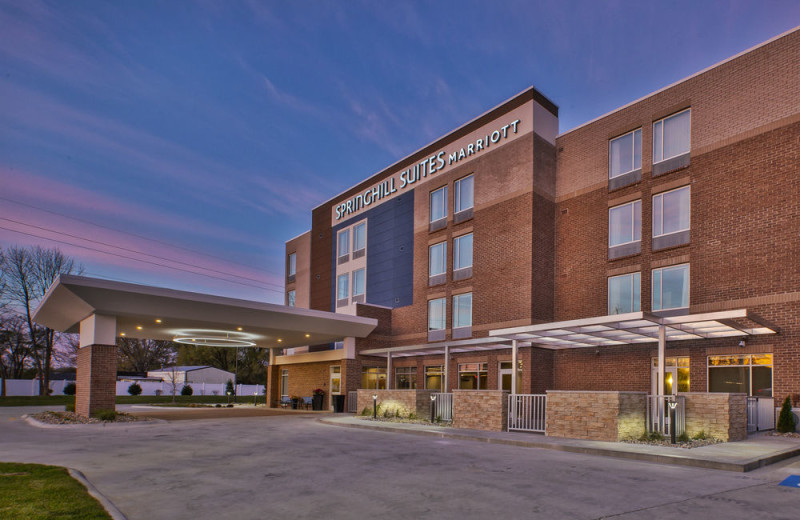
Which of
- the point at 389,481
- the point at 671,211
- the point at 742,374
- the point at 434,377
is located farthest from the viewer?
the point at 434,377

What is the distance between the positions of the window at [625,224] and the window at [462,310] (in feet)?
24.6

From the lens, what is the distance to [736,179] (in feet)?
64.7

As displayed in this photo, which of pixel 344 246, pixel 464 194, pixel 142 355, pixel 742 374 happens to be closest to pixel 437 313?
pixel 464 194

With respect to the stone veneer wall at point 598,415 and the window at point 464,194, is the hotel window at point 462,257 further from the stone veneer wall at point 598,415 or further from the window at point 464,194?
the stone veneer wall at point 598,415

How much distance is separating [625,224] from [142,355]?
6409 centimetres

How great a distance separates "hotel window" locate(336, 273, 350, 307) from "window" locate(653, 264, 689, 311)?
2044cm

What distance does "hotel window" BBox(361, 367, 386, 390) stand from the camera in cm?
3162

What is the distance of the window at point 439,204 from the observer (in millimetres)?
30359

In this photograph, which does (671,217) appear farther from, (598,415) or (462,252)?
(462,252)

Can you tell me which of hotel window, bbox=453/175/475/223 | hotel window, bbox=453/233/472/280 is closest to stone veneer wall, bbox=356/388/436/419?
hotel window, bbox=453/233/472/280

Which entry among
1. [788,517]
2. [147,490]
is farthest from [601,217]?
[147,490]

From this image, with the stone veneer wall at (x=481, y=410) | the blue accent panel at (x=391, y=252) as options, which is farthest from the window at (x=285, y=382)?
the stone veneer wall at (x=481, y=410)

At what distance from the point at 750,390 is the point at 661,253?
18.8ft

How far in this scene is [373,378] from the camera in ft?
105
